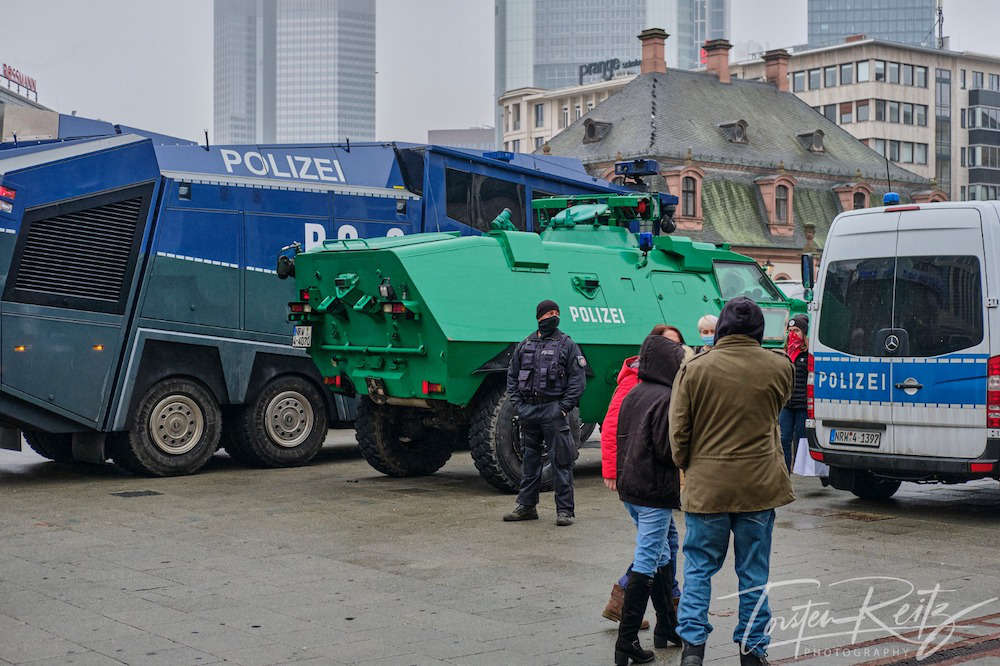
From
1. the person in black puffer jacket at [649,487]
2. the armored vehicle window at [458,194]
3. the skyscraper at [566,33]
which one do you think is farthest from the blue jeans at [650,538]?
the skyscraper at [566,33]

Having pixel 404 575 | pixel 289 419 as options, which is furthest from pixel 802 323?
pixel 404 575

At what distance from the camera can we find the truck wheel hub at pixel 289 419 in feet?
50.3

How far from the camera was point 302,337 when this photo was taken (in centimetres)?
1393

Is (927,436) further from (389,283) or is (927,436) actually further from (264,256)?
(264,256)

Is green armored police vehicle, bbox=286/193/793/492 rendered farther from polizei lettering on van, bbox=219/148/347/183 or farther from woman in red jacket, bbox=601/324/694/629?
woman in red jacket, bbox=601/324/694/629

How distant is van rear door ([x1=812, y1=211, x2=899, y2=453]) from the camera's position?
38.6ft

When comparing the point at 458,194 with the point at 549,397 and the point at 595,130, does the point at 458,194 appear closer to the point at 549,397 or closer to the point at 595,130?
the point at 549,397

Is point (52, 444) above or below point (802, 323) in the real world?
below

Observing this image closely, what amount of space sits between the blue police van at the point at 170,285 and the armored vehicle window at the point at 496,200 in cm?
88

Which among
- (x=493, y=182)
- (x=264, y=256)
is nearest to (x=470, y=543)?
(x=264, y=256)

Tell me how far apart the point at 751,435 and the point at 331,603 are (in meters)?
3.01

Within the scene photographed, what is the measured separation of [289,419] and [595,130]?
5077cm

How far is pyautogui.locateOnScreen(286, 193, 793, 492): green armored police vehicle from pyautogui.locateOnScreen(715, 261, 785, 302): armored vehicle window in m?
0.02

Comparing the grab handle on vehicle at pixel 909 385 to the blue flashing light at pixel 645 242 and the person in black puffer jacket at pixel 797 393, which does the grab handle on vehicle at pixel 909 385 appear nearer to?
the person in black puffer jacket at pixel 797 393
